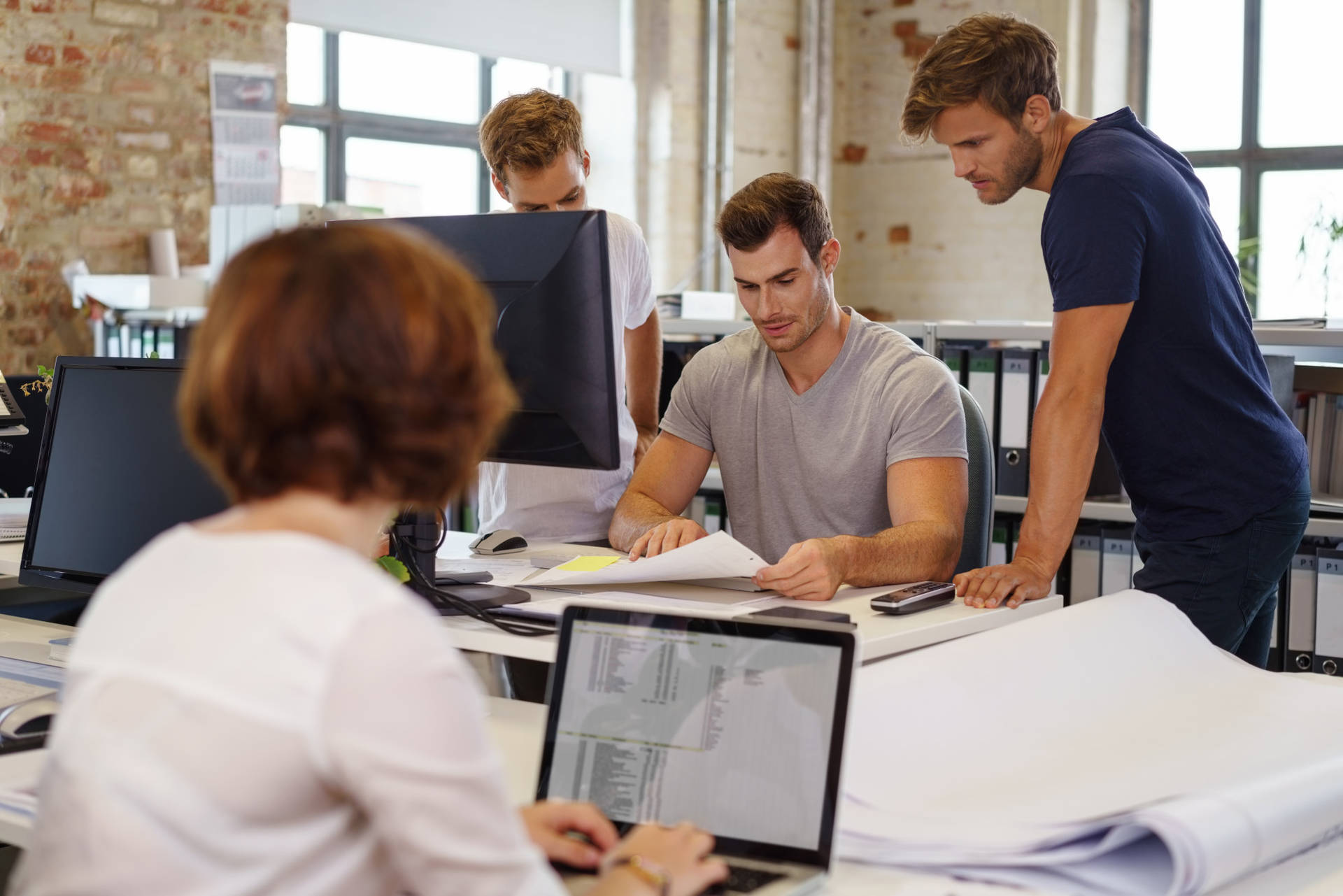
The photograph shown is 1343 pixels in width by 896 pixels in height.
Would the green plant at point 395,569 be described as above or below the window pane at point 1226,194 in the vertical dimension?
below

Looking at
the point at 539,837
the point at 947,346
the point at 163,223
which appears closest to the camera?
the point at 539,837

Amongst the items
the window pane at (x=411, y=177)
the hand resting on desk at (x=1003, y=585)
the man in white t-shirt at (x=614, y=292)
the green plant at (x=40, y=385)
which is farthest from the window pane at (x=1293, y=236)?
the green plant at (x=40, y=385)

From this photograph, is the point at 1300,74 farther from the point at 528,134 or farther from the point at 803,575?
the point at 803,575

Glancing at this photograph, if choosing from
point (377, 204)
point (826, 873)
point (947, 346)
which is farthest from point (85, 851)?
point (377, 204)

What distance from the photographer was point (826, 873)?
902mm

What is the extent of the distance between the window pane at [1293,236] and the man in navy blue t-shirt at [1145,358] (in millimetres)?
3754

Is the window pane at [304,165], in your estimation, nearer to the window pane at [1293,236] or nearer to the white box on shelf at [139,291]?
the white box on shelf at [139,291]

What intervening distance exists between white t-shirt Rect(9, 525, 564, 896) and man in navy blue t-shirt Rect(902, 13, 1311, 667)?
109 cm

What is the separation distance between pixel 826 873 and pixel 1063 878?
0.16 metres

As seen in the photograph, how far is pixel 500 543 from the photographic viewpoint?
1.77 m

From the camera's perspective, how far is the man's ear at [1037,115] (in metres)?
1.74

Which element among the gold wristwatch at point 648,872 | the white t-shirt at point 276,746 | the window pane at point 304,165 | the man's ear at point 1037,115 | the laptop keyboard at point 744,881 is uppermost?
the window pane at point 304,165

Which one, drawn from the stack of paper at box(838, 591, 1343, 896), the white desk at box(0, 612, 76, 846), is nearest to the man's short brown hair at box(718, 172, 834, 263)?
the stack of paper at box(838, 591, 1343, 896)

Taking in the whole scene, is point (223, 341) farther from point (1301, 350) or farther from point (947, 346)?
point (1301, 350)
